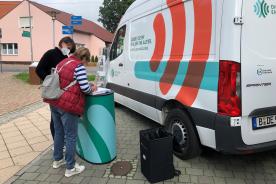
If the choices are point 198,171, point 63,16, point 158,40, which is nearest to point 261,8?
point 158,40

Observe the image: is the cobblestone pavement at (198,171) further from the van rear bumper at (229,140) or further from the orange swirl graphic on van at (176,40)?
the orange swirl graphic on van at (176,40)

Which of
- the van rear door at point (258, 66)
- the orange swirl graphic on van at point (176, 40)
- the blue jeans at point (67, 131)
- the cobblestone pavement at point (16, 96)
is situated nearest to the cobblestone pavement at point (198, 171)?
the blue jeans at point (67, 131)

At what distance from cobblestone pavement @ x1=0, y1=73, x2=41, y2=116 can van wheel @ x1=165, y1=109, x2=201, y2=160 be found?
555cm

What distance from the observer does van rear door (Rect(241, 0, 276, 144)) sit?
12.6 feet

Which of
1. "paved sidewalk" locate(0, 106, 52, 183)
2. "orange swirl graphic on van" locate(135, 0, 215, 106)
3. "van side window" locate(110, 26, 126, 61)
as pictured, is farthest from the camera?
"van side window" locate(110, 26, 126, 61)

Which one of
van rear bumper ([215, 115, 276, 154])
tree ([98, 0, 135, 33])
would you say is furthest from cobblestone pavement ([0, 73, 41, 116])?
tree ([98, 0, 135, 33])

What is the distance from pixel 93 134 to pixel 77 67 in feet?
3.52

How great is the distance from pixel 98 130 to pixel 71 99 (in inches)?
28.5

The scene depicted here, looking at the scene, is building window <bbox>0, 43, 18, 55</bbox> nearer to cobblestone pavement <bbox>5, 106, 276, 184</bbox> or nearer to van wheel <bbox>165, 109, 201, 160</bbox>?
cobblestone pavement <bbox>5, 106, 276, 184</bbox>

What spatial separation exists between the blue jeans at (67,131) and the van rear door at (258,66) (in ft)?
7.19

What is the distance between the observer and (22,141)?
6266 millimetres

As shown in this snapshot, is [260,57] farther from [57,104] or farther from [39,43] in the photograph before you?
[39,43]

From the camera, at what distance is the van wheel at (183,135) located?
4637 mm

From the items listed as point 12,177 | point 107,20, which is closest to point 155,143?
point 12,177
